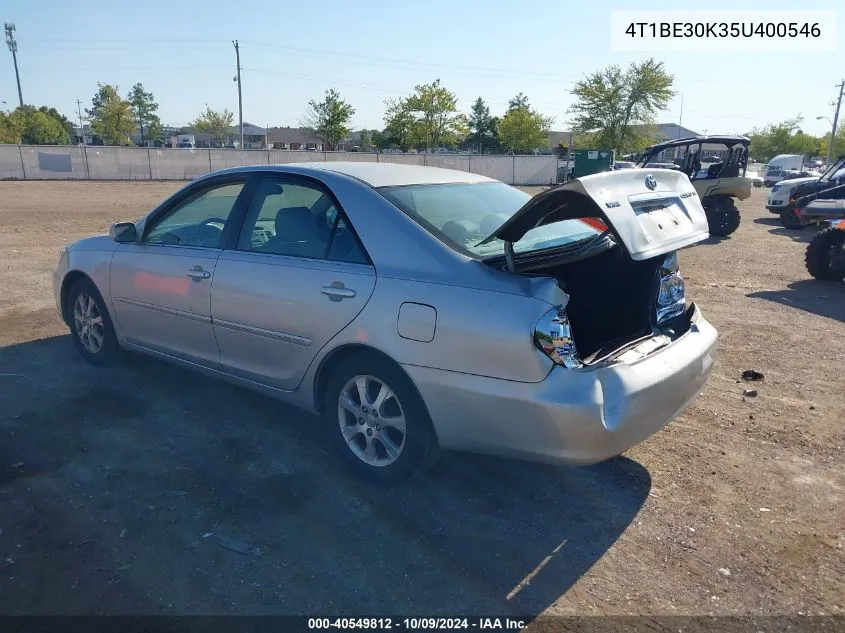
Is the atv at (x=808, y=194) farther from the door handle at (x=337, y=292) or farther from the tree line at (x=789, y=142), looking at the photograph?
the tree line at (x=789, y=142)

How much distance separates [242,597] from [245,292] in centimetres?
177

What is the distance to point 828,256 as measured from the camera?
9141 millimetres

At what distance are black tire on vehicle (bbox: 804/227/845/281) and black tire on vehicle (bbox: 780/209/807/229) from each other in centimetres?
832

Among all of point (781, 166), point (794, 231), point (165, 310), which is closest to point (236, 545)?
point (165, 310)

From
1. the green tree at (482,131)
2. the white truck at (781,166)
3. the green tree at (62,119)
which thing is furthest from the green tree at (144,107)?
the white truck at (781,166)

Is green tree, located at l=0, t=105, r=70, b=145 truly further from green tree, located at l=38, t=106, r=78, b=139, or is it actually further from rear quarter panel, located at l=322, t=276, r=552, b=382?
rear quarter panel, located at l=322, t=276, r=552, b=382

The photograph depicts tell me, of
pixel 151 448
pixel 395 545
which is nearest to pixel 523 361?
pixel 395 545

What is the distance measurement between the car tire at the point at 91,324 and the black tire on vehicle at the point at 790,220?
1677 centimetres

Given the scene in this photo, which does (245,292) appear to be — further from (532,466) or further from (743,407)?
(743,407)

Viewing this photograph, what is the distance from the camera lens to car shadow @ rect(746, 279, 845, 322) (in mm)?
7625

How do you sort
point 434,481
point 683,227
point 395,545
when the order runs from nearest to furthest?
1. point 395,545
2. point 683,227
3. point 434,481

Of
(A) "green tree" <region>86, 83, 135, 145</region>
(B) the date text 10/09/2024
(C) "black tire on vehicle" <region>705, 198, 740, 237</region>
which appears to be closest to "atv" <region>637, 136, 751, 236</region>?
(C) "black tire on vehicle" <region>705, 198, 740, 237</region>

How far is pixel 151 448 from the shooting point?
3848 mm

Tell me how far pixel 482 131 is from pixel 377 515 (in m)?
77.8
